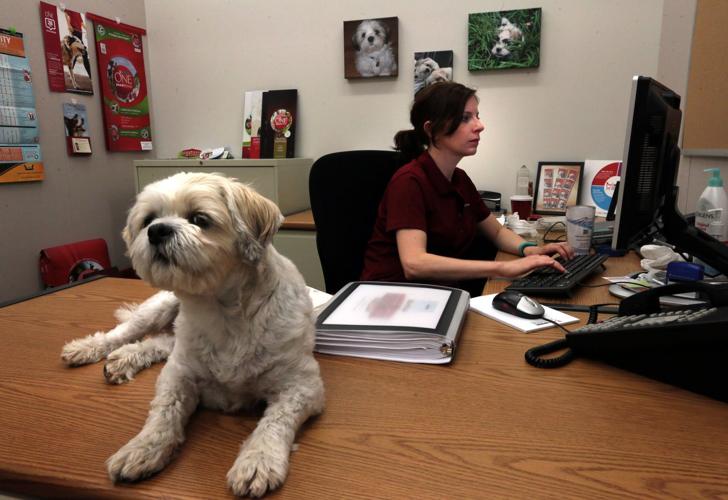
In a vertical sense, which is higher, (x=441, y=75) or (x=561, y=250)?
(x=441, y=75)

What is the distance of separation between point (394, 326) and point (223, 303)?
31 cm

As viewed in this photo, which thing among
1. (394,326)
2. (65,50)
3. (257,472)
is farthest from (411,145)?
(65,50)

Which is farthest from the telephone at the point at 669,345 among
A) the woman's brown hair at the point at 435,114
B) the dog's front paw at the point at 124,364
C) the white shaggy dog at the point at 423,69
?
the white shaggy dog at the point at 423,69

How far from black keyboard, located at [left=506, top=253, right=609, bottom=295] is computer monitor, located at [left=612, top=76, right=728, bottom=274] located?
0.71ft

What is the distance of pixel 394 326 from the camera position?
86 cm

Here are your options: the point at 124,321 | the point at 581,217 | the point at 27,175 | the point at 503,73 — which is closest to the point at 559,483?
the point at 124,321

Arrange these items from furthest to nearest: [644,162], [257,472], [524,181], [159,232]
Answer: [524,181] < [644,162] < [159,232] < [257,472]

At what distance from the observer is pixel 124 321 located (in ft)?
3.36

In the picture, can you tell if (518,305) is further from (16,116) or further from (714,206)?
(16,116)

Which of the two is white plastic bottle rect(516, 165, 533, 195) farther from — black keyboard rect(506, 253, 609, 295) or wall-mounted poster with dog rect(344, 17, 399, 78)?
black keyboard rect(506, 253, 609, 295)

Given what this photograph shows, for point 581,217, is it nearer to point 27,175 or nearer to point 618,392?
point 618,392

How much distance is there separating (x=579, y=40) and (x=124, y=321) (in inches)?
101

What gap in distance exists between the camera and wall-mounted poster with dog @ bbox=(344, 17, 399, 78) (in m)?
2.78

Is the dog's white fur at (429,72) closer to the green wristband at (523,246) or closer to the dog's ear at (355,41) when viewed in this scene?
the dog's ear at (355,41)
